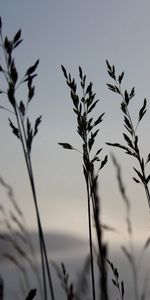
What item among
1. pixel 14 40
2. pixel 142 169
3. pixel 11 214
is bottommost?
pixel 11 214

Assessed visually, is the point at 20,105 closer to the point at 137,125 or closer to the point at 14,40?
the point at 14,40

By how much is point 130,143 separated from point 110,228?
131 centimetres

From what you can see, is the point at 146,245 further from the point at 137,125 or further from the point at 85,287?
→ the point at 137,125

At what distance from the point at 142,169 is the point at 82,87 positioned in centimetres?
53

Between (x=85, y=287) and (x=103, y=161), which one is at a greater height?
(x=103, y=161)

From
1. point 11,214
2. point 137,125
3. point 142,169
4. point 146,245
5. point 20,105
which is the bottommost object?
point 146,245

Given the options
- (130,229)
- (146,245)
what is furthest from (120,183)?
(146,245)

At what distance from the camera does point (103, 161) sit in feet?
7.91

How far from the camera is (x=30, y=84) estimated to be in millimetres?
2643

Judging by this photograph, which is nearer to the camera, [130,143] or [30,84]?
[130,143]

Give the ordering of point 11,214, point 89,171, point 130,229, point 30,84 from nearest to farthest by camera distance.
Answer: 1. point 89,171
2. point 30,84
3. point 11,214
4. point 130,229

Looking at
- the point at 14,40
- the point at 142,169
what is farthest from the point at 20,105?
the point at 142,169

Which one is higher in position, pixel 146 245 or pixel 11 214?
pixel 11 214

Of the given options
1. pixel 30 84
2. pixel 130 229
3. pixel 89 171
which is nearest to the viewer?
pixel 89 171
